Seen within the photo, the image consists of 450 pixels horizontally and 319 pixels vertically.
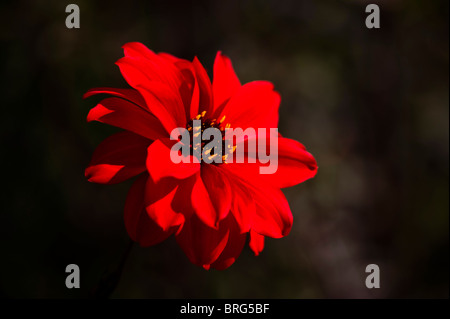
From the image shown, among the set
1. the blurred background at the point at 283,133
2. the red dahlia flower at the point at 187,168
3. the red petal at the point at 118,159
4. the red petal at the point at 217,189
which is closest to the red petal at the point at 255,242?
the red dahlia flower at the point at 187,168

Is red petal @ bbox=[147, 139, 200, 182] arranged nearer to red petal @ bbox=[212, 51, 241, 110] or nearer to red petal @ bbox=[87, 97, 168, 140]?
red petal @ bbox=[87, 97, 168, 140]

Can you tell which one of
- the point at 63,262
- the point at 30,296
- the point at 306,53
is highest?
the point at 306,53

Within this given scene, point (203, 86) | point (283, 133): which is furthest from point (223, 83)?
point (283, 133)

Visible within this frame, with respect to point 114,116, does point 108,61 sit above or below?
above

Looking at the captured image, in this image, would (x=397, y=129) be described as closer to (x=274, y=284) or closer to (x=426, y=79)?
(x=426, y=79)

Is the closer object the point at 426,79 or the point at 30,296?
the point at 30,296

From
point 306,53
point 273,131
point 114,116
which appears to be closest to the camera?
A: point 114,116

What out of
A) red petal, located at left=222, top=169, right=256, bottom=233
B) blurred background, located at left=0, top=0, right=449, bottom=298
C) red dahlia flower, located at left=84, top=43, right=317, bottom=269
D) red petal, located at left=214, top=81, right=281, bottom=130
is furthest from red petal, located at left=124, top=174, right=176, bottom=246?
blurred background, located at left=0, top=0, right=449, bottom=298

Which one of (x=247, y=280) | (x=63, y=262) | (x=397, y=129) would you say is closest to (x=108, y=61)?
(x=63, y=262)
